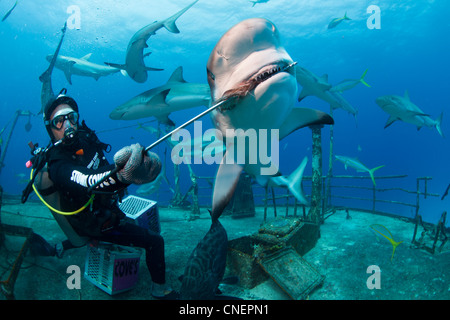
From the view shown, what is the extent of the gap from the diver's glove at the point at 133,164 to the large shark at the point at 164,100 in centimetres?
370

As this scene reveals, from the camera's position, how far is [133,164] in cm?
171

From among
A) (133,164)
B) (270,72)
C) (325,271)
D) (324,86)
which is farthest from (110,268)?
(324,86)

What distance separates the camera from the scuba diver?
7.83ft

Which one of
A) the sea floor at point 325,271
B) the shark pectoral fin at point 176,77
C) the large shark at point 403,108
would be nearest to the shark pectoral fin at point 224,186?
the sea floor at point 325,271

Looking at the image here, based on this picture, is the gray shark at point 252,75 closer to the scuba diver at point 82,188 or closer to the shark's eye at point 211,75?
the shark's eye at point 211,75

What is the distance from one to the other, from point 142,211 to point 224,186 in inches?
124

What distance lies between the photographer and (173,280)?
14.3ft

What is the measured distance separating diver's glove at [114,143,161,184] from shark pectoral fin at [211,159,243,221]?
0.92m

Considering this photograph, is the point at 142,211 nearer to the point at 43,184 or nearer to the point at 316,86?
the point at 43,184

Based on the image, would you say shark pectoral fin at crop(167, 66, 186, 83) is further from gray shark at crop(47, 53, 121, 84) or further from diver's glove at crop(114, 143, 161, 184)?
gray shark at crop(47, 53, 121, 84)

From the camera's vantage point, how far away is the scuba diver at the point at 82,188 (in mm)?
2386

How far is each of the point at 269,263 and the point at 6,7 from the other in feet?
183
